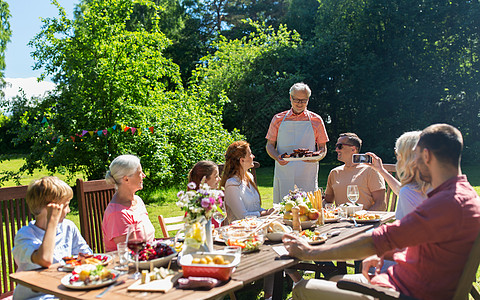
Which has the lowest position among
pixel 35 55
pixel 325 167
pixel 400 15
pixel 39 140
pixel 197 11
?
pixel 325 167

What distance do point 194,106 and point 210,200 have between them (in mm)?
8803

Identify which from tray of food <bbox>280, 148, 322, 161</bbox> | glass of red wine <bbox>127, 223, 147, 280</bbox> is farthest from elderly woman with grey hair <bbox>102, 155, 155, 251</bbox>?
tray of food <bbox>280, 148, 322, 161</bbox>

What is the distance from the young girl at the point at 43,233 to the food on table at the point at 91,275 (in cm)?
39

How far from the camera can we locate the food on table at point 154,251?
2.66 metres

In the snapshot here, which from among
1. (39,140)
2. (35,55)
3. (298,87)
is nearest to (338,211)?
(298,87)

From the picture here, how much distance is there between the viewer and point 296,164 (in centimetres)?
558

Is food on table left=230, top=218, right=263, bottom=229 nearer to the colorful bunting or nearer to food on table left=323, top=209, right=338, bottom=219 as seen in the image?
food on table left=323, top=209, right=338, bottom=219

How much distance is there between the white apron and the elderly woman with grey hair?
2.39 meters

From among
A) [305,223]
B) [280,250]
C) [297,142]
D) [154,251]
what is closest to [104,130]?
[297,142]

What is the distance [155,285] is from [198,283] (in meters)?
0.24

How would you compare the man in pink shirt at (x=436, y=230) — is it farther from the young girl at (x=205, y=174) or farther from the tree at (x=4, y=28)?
the tree at (x=4, y=28)

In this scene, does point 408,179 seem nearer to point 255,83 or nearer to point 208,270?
point 208,270

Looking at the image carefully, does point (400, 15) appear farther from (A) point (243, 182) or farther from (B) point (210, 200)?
(B) point (210, 200)

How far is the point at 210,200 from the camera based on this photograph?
273 cm
